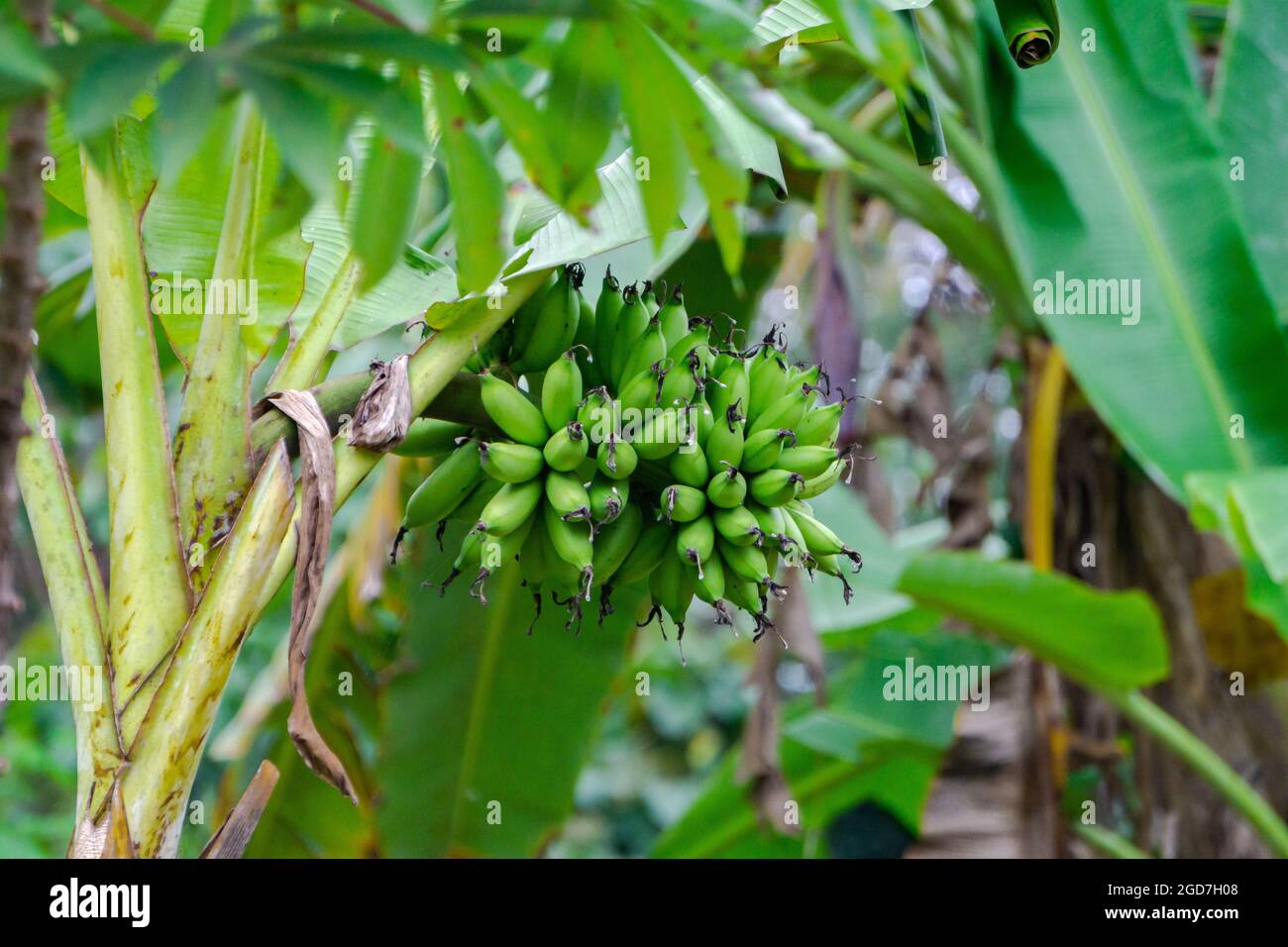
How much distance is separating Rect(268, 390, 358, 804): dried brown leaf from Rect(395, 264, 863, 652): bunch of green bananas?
0.39 feet

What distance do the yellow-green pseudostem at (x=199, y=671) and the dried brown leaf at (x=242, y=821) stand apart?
0.12 ft

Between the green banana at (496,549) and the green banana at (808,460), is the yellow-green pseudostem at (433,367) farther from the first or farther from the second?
the green banana at (808,460)

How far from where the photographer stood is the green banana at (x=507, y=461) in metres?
0.80

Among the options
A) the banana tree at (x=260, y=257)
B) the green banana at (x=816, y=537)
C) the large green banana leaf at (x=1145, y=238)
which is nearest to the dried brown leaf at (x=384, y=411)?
the banana tree at (x=260, y=257)

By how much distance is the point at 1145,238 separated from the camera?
168cm

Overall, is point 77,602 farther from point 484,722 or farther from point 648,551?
point 484,722

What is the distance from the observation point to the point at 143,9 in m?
0.51

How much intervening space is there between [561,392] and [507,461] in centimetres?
8

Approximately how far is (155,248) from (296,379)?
0.56 feet

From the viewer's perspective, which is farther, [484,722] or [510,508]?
[484,722]

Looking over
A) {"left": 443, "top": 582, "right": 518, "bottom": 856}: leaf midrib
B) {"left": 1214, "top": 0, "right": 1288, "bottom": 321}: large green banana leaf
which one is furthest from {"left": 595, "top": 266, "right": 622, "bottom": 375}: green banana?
{"left": 1214, "top": 0, "right": 1288, "bottom": 321}: large green banana leaf

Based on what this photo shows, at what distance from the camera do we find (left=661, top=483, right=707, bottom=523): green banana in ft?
2.64

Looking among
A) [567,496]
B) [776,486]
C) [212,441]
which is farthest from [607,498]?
[212,441]

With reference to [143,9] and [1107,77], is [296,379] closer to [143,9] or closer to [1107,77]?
[143,9]
